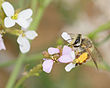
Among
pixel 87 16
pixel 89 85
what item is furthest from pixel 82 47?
pixel 87 16

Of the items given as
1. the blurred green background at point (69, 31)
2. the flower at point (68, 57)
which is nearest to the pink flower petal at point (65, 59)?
the flower at point (68, 57)

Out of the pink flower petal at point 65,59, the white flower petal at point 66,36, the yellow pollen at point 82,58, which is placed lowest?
the yellow pollen at point 82,58

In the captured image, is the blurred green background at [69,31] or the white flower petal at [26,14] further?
the blurred green background at [69,31]

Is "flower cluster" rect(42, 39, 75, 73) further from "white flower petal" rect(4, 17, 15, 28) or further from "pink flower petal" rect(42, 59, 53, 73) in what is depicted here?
"white flower petal" rect(4, 17, 15, 28)

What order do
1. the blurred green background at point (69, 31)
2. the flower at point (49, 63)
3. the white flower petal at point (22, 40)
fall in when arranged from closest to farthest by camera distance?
1. the flower at point (49, 63)
2. the white flower petal at point (22, 40)
3. the blurred green background at point (69, 31)

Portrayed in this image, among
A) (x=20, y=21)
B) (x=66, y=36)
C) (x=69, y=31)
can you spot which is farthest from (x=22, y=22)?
(x=69, y=31)

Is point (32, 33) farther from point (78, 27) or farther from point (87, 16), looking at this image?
point (87, 16)

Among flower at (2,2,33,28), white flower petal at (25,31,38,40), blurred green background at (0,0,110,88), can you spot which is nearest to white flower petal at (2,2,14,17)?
flower at (2,2,33,28)

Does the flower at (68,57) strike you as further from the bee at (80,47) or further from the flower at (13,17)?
the flower at (13,17)
